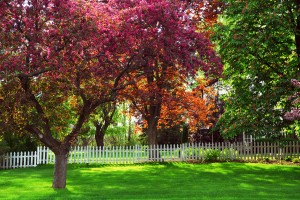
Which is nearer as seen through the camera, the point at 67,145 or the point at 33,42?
the point at 33,42

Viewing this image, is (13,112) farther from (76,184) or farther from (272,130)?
(272,130)

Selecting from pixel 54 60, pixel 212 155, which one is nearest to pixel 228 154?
pixel 212 155

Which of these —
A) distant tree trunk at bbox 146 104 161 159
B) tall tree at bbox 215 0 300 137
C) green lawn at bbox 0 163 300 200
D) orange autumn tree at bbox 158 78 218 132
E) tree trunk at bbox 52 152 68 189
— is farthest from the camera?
distant tree trunk at bbox 146 104 161 159

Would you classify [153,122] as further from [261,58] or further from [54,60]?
[54,60]

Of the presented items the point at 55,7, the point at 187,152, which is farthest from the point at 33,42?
the point at 187,152

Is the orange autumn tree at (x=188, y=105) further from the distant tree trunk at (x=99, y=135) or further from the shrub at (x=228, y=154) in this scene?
the distant tree trunk at (x=99, y=135)

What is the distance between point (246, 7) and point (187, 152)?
1097 cm

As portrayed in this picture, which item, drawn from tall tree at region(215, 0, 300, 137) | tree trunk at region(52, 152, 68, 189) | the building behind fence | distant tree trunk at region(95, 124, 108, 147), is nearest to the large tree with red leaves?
tree trunk at region(52, 152, 68, 189)

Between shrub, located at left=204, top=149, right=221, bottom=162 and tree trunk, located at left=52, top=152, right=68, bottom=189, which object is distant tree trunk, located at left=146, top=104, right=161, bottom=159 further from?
tree trunk, located at left=52, top=152, right=68, bottom=189

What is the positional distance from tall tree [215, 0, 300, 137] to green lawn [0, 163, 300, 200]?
2201mm

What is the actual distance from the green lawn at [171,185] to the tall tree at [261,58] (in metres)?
2.20

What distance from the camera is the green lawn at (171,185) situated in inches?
428

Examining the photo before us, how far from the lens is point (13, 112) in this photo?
1096cm

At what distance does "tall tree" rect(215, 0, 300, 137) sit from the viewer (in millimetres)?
13861
